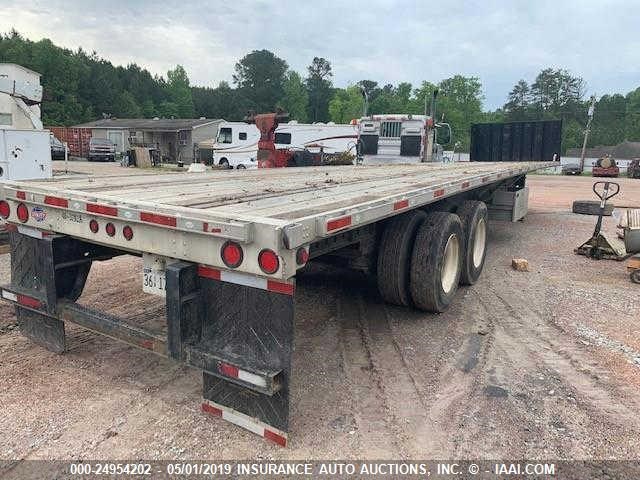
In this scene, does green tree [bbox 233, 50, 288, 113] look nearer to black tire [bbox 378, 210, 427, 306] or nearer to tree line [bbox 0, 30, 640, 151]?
tree line [bbox 0, 30, 640, 151]

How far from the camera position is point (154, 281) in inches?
133

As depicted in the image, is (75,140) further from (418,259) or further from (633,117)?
(633,117)

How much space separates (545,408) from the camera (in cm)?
362

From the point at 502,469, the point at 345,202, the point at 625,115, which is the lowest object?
the point at 502,469

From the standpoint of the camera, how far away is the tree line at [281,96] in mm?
69312

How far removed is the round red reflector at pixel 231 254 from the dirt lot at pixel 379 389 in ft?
3.76

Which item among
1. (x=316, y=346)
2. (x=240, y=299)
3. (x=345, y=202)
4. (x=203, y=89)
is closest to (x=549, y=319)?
(x=316, y=346)

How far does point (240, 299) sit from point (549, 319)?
3.96m

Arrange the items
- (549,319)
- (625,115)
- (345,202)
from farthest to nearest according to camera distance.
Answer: (625,115)
(549,319)
(345,202)

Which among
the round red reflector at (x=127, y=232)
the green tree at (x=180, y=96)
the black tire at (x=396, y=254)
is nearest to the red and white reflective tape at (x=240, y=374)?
the round red reflector at (x=127, y=232)

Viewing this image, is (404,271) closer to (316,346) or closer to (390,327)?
(390,327)

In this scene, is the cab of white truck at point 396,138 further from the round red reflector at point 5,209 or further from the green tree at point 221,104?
the green tree at point 221,104

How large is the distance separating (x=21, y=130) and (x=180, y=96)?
88.5 metres

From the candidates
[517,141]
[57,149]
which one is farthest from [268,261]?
[57,149]
